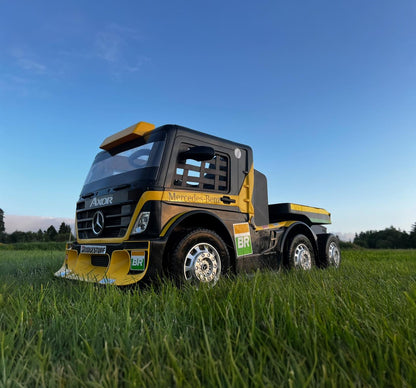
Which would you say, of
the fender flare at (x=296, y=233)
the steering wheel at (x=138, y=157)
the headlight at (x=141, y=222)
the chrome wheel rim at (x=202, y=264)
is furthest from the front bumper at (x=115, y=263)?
the fender flare at (x=296, y=233)

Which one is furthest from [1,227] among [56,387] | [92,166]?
[56,387]

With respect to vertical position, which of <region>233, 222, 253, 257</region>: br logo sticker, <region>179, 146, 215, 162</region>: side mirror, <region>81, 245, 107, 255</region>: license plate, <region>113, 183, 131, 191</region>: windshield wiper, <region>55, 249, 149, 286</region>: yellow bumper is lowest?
<region>55, 249, 149, 286</region>: yellow bumper

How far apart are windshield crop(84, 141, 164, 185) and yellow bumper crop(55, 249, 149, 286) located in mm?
1100

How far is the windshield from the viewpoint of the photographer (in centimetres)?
390

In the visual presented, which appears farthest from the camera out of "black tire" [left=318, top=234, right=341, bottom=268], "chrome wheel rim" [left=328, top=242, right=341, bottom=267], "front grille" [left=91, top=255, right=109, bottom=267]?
"chrome wheel rim" [left=328, top=242, right=341, bottom=267]

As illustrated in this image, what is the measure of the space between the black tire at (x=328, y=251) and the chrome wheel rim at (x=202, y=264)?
11.1 ft

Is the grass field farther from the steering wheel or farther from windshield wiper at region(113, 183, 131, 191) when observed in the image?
the steering wheel

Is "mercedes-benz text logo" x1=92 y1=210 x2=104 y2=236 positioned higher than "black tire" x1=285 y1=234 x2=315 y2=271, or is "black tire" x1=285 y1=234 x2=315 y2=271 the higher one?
"mercedes-benz text logo" x1=92 y1=210 x2=104 y2=236

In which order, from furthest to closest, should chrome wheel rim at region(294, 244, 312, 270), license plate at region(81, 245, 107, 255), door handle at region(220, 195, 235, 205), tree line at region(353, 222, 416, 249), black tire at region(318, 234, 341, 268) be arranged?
tree line at region(353, 222, 416, 249) < black tire at region(318, 234, 341, 268) < chrome wheel rim at region(294, 244, 312, 270) < door handle at region(220, 195, 235, 205) < license plate at region(81, 245, 107, 255)

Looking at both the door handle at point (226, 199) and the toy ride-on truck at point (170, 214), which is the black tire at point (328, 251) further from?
the door handle at point (226, 199)

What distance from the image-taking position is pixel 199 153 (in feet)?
12.5

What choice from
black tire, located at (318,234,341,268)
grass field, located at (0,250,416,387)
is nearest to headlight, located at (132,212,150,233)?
grass field, located at (0,250,416,387)

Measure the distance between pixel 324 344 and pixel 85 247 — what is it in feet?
11.5

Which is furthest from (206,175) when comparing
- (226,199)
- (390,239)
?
(390,239)
